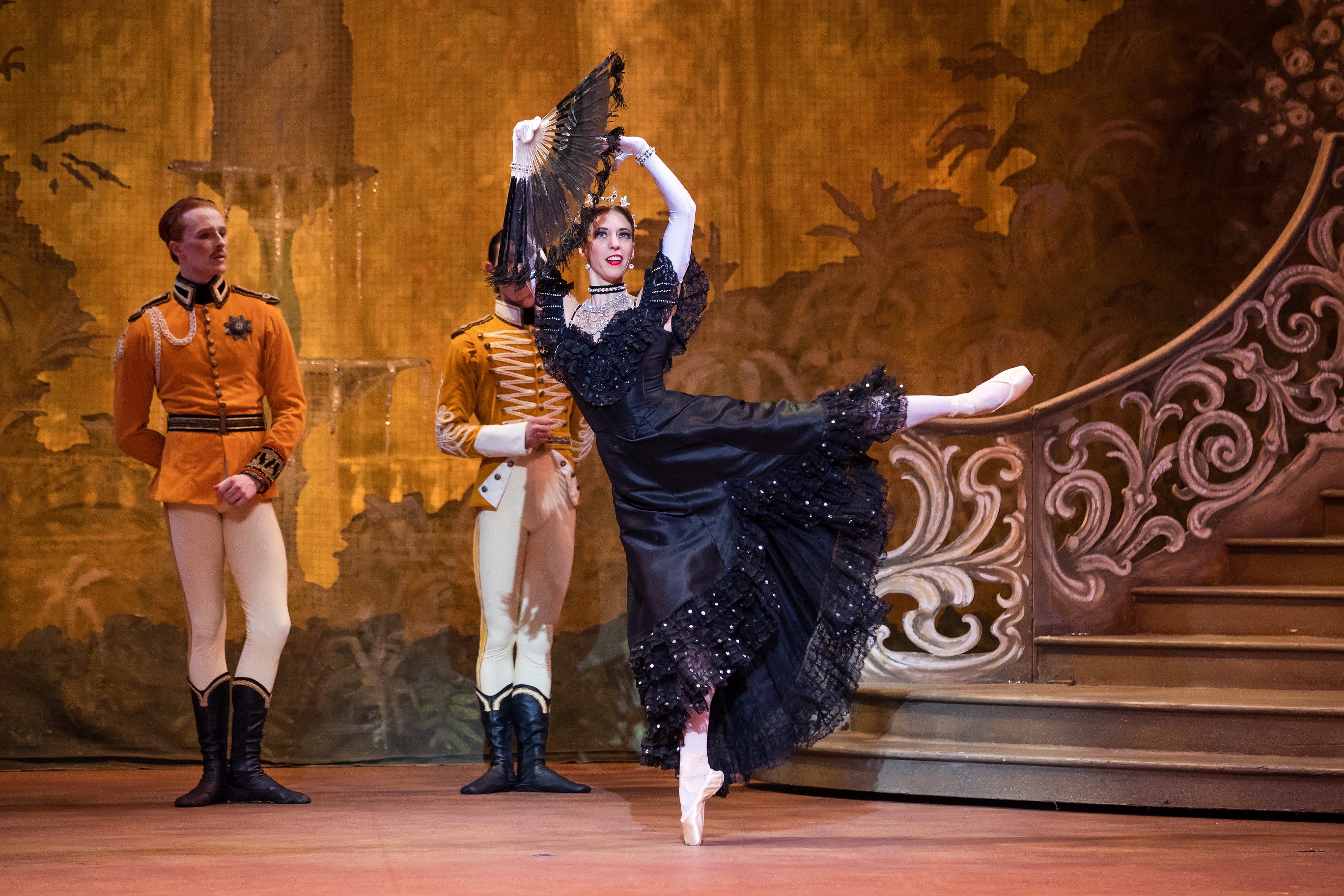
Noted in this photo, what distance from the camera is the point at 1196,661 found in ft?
13.6

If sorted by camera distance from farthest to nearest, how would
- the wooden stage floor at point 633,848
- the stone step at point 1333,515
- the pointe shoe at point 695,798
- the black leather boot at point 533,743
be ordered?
the stone step at point 1333,515, the black leather boot at point 533,743, the pointe shoe at point 695,798, the wooden stage floor at point 633,848

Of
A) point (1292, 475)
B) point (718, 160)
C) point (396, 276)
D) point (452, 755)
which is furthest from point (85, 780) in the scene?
point (1292, 475)

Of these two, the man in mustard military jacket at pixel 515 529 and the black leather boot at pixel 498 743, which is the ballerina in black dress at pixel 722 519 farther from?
the black leather boot at pixel 498 743

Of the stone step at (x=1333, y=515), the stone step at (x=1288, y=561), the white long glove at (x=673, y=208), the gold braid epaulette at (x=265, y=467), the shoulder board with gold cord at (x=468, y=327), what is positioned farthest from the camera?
the stone step at (x=1333, y=515)

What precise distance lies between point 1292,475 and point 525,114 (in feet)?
9.78

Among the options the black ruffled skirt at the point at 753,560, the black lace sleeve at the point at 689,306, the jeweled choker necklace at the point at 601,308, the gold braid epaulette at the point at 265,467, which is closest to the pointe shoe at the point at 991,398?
the black ruffled skirt at the point at 753,560

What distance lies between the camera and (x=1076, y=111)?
5586 millimetres

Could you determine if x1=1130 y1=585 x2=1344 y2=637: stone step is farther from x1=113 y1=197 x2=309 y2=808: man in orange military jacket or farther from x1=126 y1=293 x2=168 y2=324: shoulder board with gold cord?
x1=126 y1=293 x2=168 y2=324: shoulder board with gold cord

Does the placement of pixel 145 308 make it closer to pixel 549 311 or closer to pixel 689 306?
pixel 549 311

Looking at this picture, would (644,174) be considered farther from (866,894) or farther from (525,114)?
(866,894)

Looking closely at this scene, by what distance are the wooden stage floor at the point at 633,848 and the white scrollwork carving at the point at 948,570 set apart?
0.57m

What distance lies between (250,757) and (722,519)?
64.3 inches

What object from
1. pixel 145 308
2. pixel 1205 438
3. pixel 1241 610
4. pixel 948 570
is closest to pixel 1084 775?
pixel 948 570

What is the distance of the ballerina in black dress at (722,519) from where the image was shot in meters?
3.37
